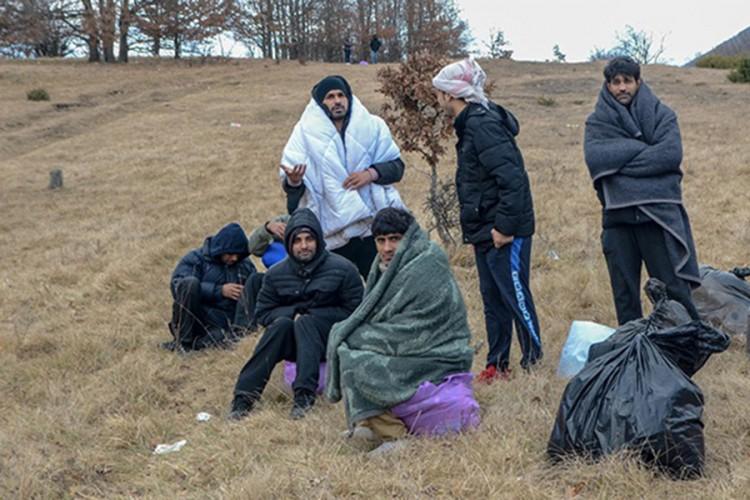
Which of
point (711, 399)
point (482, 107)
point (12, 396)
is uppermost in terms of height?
point (482, 107)

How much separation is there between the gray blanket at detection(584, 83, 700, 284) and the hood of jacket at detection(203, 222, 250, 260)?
2.99 meters

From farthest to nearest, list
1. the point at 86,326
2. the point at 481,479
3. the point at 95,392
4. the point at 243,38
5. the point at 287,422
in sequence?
the point at 243,38
the point at 86,326
the point at 95,392
the point at 287,422
the point at 481,479

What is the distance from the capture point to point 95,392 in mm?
5352

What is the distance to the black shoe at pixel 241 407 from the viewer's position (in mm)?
4555

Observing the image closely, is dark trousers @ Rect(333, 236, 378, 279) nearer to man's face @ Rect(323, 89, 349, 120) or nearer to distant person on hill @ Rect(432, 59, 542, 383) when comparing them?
man's face @ Rect(323, 89, 349, 120)

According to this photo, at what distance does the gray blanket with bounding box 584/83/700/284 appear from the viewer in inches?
173

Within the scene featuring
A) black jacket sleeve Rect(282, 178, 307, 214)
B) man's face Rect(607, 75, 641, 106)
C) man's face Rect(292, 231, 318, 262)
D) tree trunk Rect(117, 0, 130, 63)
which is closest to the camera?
man's face Rect(607, 75, 641, 106)

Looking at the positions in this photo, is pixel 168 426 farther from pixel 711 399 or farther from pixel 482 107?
pixel 711 399

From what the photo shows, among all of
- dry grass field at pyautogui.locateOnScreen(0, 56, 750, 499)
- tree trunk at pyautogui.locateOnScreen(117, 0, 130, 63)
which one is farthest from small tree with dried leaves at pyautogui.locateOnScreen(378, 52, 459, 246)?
tree trunk at pyautogui.locateOnScreen(117, 0, 130, 63)

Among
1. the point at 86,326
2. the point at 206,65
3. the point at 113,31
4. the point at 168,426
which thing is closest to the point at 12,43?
the point at 113,31

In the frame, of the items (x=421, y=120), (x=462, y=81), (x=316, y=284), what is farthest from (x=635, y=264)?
(x=421, y=120)

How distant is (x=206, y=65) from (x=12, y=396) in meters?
37.2

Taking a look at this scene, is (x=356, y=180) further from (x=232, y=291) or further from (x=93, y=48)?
(x=93, y=48)

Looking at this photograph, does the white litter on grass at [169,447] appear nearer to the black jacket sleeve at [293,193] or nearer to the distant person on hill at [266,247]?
the black jacket sleeve at [293,193]
